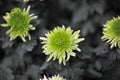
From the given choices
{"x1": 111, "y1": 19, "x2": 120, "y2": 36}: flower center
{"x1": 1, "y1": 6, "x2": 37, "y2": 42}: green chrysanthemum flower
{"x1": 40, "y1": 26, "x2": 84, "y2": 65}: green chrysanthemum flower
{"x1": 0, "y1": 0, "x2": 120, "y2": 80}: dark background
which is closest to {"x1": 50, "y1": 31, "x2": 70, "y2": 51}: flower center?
{"x1": 40, "y1": 26, "x2": 84, "y2": 65}: green chrysanthemum flower

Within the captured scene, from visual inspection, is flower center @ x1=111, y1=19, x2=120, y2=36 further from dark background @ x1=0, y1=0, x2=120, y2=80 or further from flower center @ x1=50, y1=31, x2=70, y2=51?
flower center @ x1=50, y1=31, x2=70, y2=51

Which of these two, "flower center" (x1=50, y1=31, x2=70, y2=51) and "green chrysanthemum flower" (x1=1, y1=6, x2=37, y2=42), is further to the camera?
"green chrysanthemum flower" (x1=1, y1=6, x2=37, y2=42)

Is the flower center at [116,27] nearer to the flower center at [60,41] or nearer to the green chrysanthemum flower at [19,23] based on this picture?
the flower center at [60,41]

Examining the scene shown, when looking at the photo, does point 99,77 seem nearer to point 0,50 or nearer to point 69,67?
point 69,67

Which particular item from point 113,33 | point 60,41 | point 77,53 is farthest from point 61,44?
point 113,33

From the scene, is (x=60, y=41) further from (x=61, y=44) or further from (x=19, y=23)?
(x=19, y=23)

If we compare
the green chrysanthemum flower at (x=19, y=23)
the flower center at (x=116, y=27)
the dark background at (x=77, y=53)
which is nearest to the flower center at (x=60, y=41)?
the dark background at (x=77, y=53)

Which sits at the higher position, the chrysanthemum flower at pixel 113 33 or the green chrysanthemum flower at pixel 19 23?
the green chrysanthemum flower at pixel 19 23
